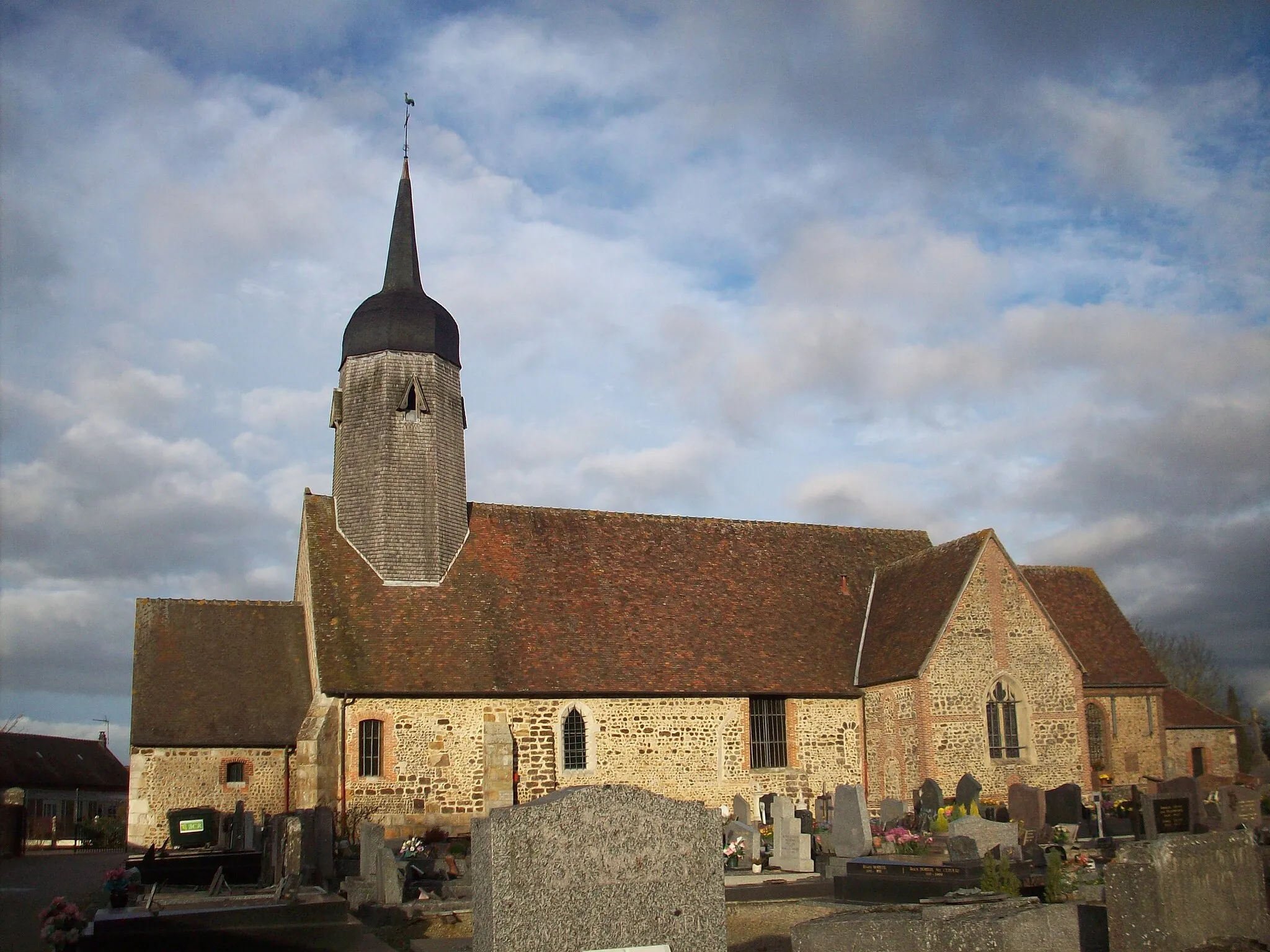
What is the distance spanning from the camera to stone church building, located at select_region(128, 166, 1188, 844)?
75.3ft

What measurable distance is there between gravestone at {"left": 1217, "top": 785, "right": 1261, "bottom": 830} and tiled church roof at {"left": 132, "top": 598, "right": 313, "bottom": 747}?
17497 millimetres

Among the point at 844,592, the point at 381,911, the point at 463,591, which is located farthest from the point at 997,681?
the point at 381,911

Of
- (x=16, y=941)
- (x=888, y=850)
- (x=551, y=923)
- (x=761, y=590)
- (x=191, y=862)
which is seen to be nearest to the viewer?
(x=551, y=923)

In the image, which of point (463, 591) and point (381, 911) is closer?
point (381, 911)

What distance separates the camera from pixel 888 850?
18.2 m

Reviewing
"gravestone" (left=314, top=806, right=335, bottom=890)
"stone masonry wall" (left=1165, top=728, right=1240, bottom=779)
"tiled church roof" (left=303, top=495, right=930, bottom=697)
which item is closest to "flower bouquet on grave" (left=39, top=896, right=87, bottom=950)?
"gravestone" (left=314, top=806, right=335, bottom=890)

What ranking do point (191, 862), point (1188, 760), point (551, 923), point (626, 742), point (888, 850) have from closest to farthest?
1. point (551, 923)
2. point (191, 862)
3. point (888, 850)
4. point (626, 742)
5. point (1188, 760)

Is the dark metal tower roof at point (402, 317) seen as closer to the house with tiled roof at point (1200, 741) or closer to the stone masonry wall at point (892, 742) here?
the stone masonry wall at point (892, 742)

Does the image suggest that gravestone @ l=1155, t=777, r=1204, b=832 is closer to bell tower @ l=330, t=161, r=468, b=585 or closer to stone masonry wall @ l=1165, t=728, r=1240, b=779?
stone masonry wall @ l=1165, t=728, r=1240, b=779

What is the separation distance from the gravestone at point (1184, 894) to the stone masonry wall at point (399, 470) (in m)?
20.2

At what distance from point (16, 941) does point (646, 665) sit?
13.7 meters

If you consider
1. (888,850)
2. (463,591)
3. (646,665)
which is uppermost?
(463,591)

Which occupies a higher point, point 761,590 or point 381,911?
point 761,590

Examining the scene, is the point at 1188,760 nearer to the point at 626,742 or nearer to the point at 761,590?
the point at 761,590
